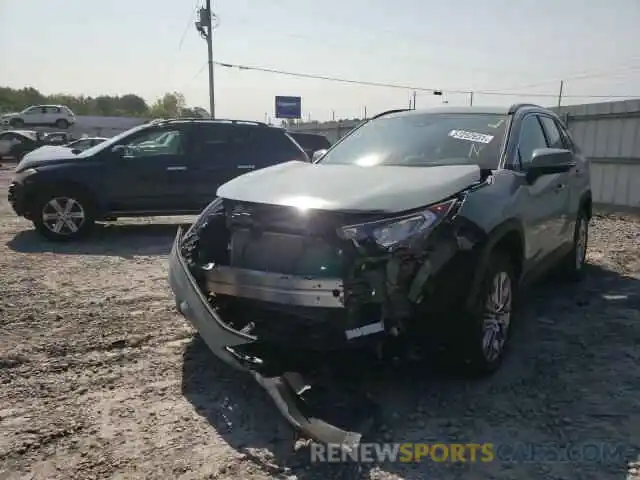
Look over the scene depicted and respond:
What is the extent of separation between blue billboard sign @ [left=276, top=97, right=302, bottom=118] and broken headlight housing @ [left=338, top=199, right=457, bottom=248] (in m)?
22.7

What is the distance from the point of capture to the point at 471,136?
4125 millimetres

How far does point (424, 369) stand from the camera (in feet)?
11.6

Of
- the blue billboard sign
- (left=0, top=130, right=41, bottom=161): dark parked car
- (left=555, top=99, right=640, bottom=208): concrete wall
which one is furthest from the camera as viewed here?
the blue billboard sign

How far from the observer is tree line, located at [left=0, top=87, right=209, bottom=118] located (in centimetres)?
6375

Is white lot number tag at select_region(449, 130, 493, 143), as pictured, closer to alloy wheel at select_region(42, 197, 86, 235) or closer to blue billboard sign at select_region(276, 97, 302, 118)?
alloy wheel at select_region(42, 197, 86, 235)

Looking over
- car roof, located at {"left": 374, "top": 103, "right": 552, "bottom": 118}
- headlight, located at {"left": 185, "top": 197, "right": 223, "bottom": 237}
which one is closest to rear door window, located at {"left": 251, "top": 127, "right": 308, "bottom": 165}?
car roof, located at {"left": 374, "top": 103, "right": 552, "bottom": 118}

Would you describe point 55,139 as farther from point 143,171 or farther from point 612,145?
point 612,145

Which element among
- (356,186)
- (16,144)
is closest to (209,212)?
(356,186)

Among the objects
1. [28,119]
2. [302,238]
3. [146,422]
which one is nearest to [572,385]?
[302,238]

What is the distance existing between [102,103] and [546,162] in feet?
249

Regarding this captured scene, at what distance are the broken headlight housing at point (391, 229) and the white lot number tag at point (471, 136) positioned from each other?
53.6 inches

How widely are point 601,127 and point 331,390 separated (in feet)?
34.8

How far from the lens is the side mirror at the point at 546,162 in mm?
3803

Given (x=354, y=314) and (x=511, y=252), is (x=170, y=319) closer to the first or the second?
(x=354, y=314)
